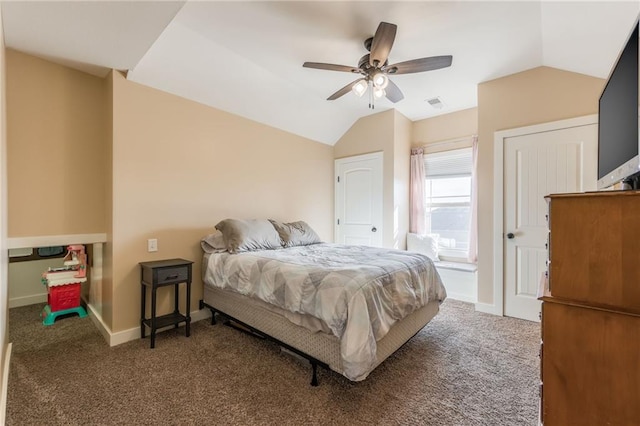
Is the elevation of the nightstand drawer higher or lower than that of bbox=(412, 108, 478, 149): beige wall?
lower

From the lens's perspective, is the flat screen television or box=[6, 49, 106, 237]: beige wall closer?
the flat screen television

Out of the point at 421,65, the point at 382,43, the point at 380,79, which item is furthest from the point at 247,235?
the point at 421,65

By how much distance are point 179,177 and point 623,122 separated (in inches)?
133

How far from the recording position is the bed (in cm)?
178

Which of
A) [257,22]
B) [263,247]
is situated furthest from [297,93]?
[263,247]

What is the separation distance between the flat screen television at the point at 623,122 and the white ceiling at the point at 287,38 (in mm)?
995

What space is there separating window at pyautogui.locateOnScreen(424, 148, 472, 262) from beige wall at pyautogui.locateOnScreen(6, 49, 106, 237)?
4.38 m

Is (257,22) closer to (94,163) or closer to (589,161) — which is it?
(94,163)

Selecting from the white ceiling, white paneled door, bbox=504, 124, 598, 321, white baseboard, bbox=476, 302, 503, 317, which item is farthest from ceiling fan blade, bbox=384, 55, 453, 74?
white baseboard, bbox=476, 302, 503, 317

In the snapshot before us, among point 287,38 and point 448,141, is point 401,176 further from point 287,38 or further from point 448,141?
point 287,38

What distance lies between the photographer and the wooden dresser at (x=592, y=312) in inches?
35.2

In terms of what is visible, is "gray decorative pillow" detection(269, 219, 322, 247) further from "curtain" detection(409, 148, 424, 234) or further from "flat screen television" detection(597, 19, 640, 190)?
"flat screen television" detection(597, 19, 640, 190)

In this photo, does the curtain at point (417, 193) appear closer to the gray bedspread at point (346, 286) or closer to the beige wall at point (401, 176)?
the beige wall at point (401, 176)

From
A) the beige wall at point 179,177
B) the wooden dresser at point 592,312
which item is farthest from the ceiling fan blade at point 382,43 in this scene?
the beige wall at point 179,177
